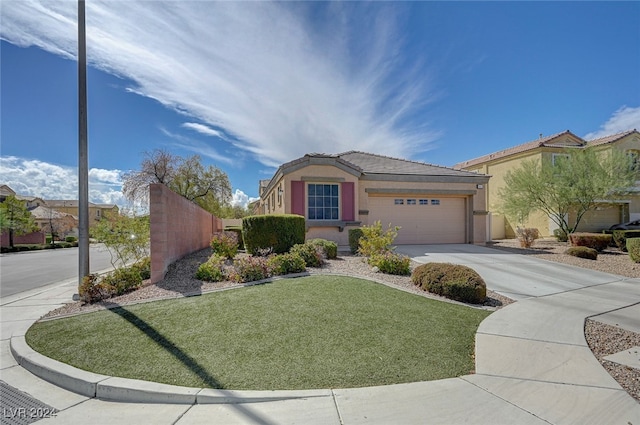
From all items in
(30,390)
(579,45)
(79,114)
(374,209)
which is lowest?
(30,390)

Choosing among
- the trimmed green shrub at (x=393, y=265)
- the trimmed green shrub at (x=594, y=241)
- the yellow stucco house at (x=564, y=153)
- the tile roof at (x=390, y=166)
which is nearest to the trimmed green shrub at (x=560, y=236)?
the yellow stucco house at (x=564, y=153)

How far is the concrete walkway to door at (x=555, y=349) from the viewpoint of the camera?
2926 mm

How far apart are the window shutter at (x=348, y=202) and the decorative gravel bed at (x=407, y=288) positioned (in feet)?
14.3

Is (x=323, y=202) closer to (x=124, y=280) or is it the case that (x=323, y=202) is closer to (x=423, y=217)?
(x=423, y=217)

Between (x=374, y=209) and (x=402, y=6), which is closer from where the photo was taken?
(x=402, y=6)

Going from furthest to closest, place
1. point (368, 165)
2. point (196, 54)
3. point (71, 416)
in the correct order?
point (368, 165) → point (196, 54) → point (71, 416)

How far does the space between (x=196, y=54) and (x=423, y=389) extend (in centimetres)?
976

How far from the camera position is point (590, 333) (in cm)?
477

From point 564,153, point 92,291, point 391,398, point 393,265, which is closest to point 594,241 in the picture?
point 564,153

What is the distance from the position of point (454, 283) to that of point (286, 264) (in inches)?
168

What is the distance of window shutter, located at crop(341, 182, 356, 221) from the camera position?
49.1 feet

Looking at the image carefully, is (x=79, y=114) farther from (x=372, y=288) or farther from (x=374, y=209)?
(x=374, y=209)

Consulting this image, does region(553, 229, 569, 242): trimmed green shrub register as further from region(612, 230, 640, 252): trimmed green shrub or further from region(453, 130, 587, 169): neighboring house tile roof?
region(453, 130, 587, 169): neighboring house tile roof

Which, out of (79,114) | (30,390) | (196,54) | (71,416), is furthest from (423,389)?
(196,54)
